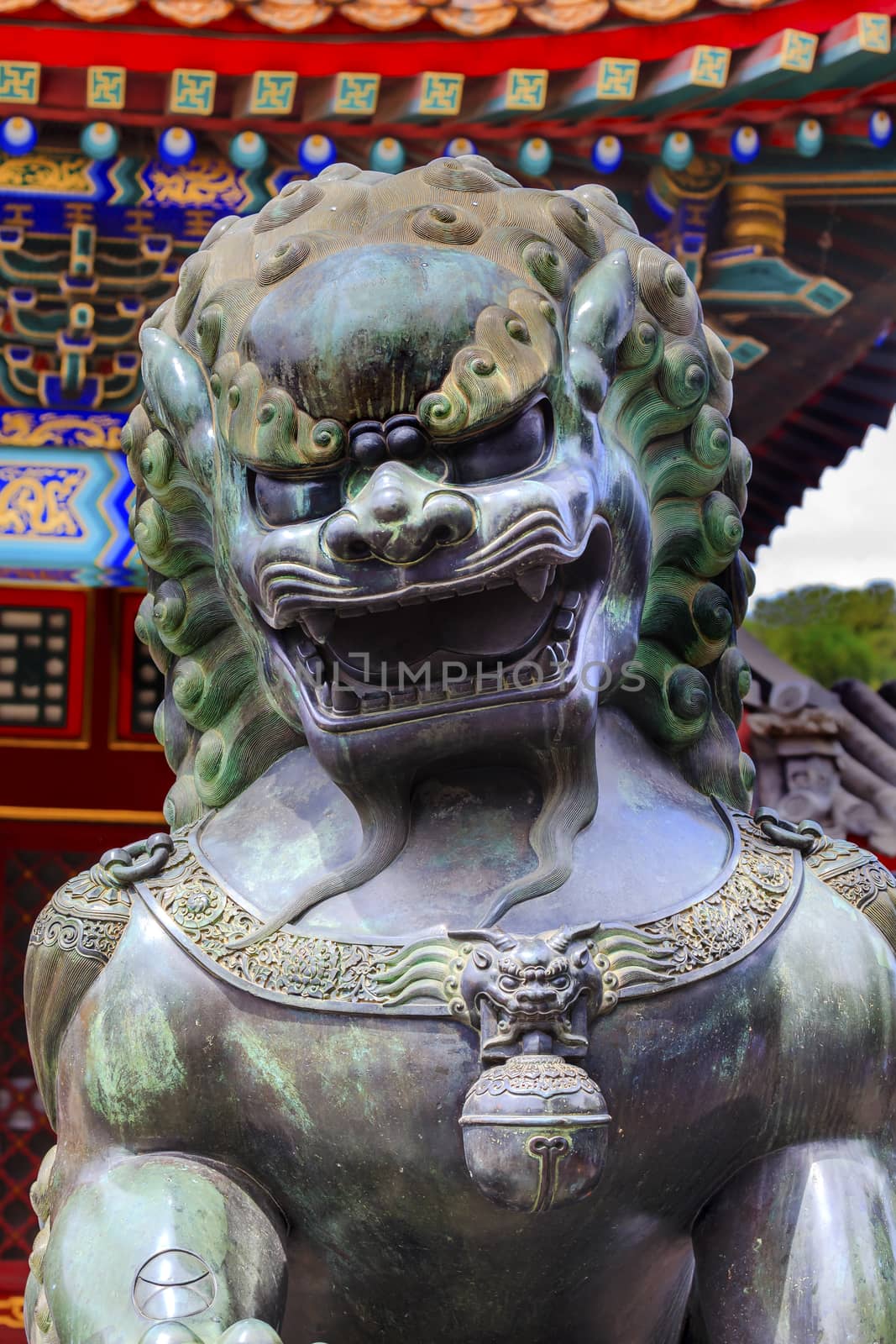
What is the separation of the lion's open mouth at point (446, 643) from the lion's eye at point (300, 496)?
0.34 feet

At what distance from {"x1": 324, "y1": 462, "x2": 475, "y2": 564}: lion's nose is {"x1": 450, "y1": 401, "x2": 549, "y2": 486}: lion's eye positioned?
6 centimetres

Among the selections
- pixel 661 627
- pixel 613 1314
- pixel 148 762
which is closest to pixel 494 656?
pixel 661 627

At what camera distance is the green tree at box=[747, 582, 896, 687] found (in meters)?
17.7

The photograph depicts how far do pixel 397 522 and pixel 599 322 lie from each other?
0.37 m

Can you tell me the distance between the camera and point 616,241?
206 centimetres

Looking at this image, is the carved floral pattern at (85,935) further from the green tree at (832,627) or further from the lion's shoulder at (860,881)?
the green tree at (832,627)

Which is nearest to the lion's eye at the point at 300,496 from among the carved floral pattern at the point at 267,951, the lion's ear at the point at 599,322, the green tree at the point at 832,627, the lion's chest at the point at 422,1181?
the lion's ear at the point at 599,322

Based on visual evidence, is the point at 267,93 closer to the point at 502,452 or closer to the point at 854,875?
the point at 502,452

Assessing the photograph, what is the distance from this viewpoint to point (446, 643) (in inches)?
→ 73.2

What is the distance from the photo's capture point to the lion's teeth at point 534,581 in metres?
1.80

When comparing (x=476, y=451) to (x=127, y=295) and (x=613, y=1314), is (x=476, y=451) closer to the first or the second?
(x=613, y=1314)

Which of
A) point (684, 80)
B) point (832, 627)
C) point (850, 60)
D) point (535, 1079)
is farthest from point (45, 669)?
point (832, 627)

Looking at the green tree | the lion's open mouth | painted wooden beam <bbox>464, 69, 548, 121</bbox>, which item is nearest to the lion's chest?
the lion's open mouth

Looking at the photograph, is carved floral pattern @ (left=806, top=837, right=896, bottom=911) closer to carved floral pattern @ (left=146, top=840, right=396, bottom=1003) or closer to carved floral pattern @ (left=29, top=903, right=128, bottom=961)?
carved floral pattern @ (left=146, top=840, right=396, bottom=1003)
